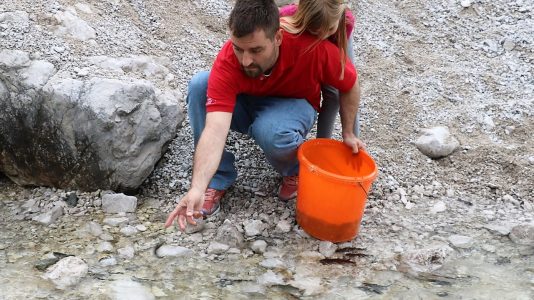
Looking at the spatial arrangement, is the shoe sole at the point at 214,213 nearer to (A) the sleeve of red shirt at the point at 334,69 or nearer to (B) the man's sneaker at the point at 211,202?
(B) the man's sneaker at the point at 211,202

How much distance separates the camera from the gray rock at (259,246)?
2654mm

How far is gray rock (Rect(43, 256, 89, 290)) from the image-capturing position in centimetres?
232

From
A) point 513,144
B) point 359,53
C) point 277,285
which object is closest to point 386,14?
point 359,53

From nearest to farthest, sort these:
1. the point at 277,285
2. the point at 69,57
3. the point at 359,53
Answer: the point at 277,285 < the point at 69,57 < the point at 359,53

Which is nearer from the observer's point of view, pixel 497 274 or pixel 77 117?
pixel 497 274

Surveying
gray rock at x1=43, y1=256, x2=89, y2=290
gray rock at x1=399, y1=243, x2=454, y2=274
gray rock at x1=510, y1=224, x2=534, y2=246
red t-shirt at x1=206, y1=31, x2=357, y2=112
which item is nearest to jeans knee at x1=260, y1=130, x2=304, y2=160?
red t-shirt at x1=206, y1=31, x2=357, y2=112

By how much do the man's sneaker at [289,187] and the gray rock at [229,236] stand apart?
35 centimetres

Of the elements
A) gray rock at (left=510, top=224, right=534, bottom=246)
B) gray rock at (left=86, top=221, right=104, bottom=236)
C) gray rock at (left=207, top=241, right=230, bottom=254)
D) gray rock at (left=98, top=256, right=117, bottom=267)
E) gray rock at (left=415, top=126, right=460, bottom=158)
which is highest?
gray rock at (left=415, top=126, right=460, bottom=158)

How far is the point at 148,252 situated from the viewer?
Result: 2.60 metres

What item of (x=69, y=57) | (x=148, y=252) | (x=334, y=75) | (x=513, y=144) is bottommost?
(x=148, y=252)

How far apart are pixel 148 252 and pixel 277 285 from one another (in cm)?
60

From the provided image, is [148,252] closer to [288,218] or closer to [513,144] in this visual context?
[288,218]

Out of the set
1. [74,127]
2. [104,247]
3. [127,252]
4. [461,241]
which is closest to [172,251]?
[127,252]

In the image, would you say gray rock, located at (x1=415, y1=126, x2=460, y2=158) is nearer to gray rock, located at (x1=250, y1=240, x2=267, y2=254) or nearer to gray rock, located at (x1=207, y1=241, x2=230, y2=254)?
gray rock, located at (x1=250, y1=240, x2=267, y2=254)
